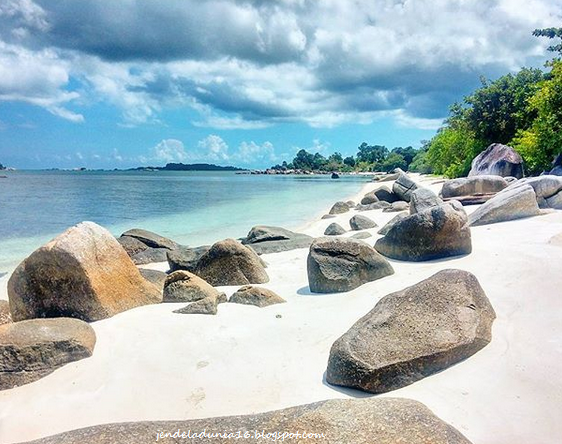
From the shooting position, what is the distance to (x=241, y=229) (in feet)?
55.5

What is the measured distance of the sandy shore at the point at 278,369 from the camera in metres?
3.09

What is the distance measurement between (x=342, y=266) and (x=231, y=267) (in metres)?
2.24

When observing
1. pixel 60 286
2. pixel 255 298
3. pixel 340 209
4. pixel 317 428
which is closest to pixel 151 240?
pixel 60 286

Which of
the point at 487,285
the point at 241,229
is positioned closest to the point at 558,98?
the point at 241,229

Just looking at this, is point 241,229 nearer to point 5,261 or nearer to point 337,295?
point 5,261

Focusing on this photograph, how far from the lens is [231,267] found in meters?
7.52

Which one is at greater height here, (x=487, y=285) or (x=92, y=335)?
(x=487, y=285)

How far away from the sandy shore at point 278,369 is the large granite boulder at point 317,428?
1.87 ft

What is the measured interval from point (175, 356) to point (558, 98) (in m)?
17.3

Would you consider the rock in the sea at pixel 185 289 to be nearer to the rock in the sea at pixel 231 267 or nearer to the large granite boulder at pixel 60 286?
the large granite boulder at pixel 60 286

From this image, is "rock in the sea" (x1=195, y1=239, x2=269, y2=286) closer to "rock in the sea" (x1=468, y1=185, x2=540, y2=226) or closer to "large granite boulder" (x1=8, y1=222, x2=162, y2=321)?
"large granite boulder" (x1=8, y1=222, x2=162, y2=321)

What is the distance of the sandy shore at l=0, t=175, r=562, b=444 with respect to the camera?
3094mm

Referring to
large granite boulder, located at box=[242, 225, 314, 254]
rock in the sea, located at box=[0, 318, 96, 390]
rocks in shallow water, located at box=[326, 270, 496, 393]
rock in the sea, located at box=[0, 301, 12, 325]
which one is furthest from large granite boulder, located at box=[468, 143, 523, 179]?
rock in the sea, located at box=[0, 301, 12, 325]

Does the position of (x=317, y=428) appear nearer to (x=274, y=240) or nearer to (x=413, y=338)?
(x=413, y=338)
